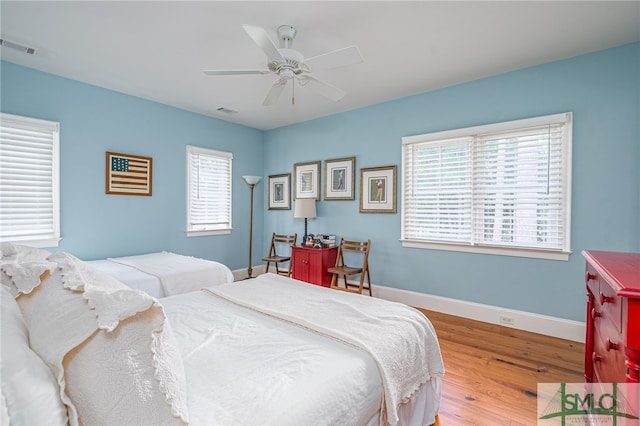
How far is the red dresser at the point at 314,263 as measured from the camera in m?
4.10

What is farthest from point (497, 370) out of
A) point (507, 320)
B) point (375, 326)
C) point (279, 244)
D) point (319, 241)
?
point (279, 244)

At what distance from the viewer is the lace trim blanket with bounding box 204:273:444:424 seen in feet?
4.44

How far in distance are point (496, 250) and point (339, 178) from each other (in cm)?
222

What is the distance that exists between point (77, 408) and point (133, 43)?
9.44 feet

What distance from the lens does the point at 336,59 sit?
2.19 m

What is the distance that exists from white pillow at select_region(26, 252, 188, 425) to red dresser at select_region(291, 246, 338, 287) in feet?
10.6

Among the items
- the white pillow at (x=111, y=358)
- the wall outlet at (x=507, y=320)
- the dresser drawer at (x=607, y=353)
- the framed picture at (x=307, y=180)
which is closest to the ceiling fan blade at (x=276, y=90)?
the framed picture at (x=307, y=180)

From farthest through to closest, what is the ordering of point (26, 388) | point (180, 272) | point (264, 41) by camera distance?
point (180, 272)
point (264, 41)
point (26, 388)

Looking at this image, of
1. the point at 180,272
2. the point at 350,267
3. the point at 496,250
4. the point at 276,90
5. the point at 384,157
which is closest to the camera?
the point at 276,90

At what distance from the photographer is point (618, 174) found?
2609mm

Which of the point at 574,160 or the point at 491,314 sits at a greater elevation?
the point at 574,160

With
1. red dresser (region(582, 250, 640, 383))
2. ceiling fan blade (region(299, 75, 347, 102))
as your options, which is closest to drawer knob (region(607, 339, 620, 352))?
red dresser (region(582, 250, 640, 383))

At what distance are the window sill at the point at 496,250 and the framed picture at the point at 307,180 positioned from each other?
1.63 metres

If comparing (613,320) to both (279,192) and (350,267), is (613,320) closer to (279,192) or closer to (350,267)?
(350,267)
